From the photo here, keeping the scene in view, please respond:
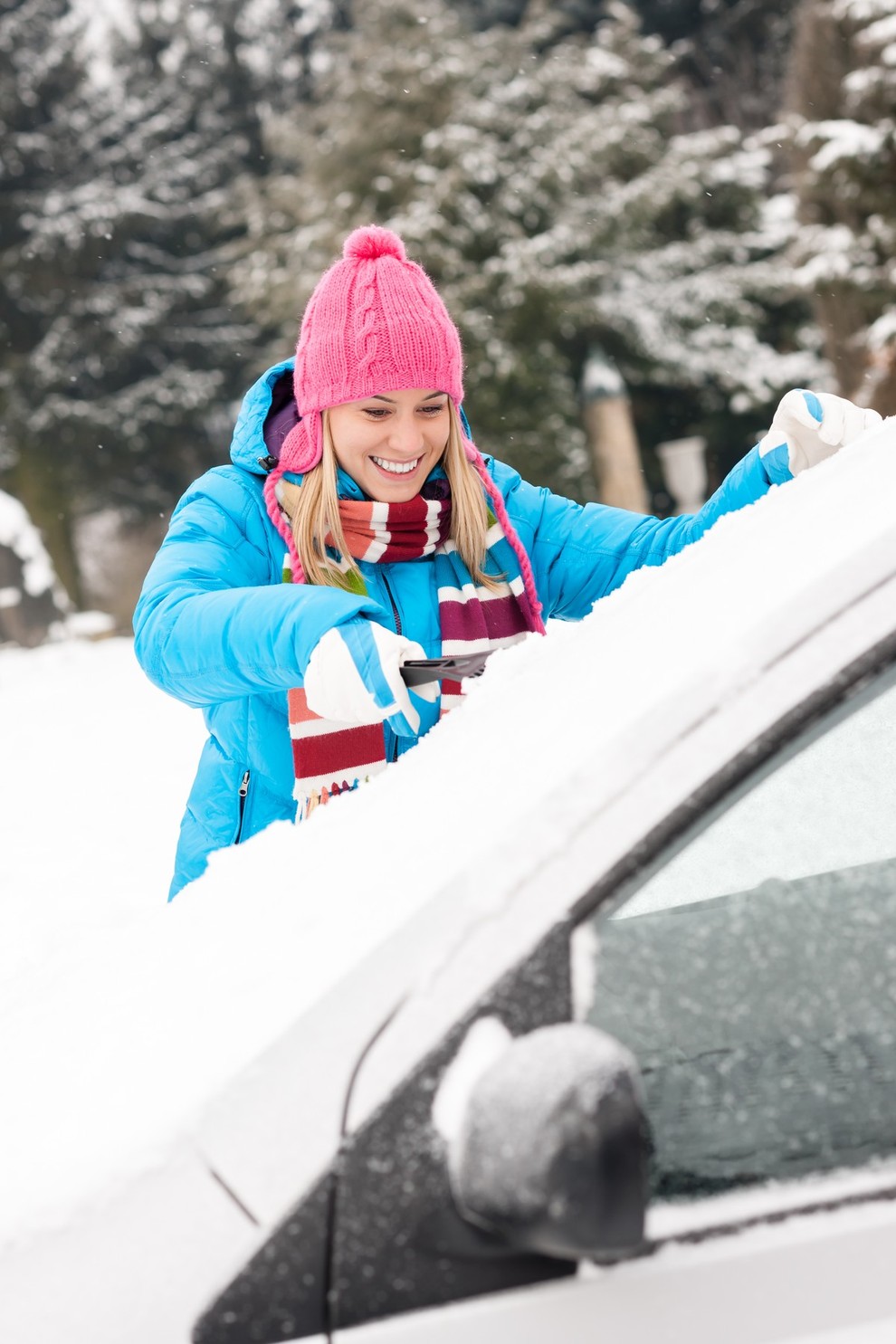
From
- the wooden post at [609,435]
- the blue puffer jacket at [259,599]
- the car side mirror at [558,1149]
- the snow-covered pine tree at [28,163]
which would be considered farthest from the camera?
the snow-covered pine tree at [28,163]

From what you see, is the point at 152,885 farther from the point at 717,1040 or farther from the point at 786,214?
the point at 786,214

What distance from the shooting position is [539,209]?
14516 millimetres

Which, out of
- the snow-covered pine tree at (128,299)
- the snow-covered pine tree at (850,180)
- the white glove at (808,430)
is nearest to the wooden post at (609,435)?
the snow-covered pine tree at (850,180)

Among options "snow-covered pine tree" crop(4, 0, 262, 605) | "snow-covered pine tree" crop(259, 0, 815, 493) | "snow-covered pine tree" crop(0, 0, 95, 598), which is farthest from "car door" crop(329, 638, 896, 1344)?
"snow-covered pine tree" crop(0, 0, 95, 598)

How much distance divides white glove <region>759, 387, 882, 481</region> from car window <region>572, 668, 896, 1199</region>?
1071mm

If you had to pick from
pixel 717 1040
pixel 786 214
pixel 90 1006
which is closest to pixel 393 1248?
pixel 717 1040

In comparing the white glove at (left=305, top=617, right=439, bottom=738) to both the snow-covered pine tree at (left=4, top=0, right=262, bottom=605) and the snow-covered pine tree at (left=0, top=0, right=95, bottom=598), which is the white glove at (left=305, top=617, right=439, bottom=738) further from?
the snow-covered pine tree at (left=0, top=0, right=95, bottom=598)

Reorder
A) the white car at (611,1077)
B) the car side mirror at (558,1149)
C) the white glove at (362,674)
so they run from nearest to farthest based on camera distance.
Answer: the car side mirror at (558,1149), the white car at (611,1077), the white glove at (362,674)

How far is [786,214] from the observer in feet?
51.2

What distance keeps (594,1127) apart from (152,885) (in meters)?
3.81

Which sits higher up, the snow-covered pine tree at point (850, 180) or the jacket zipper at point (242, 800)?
the snow-covered pine tree at point (850, 180)

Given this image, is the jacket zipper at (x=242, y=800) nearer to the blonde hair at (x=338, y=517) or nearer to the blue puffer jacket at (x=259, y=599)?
the blue puffer jacket at (x=259, y=599)

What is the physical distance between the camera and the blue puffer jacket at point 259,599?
5.65 ft

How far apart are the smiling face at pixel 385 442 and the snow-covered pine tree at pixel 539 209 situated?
12220mm
